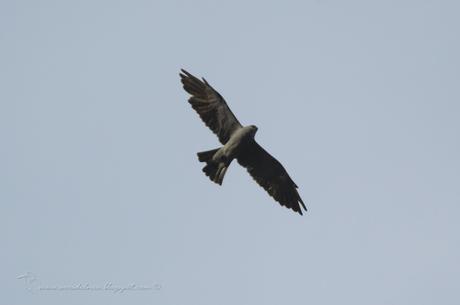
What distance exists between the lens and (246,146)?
24.4m

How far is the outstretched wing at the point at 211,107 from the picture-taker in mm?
24047

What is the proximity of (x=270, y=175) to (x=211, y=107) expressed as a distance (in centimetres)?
275

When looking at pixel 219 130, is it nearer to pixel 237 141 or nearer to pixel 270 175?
pixel 237 141

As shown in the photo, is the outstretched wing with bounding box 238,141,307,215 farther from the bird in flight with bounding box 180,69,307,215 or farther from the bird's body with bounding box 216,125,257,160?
Result: the bird's body with bounding box 216,125,257,160

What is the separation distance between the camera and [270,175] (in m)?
25.6

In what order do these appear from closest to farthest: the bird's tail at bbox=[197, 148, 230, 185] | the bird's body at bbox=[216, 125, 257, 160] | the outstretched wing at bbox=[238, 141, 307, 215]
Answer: the bird's body at bbox=[216, 125, 257, 160]
the bird's tail at bbox=[197, 148, 230, 185]
the outstretched wing at bbox=[238, 141, 307, 215]

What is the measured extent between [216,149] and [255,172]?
1848 millimetres

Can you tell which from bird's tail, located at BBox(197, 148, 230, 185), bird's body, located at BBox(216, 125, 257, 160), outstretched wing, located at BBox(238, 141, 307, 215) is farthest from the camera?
outstretched wing, located at BBox(238, 141, 307, 215)

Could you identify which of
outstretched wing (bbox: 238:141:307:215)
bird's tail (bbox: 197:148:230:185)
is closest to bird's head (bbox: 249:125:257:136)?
outstretched wing (bbox: 238:141:307:215)

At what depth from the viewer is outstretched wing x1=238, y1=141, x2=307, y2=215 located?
24922 millimetres

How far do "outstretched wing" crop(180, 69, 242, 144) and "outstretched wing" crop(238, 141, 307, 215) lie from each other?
777 mm

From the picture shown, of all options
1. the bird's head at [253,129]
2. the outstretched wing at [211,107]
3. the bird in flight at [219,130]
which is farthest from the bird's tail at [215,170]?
the bird's head at [253,129]

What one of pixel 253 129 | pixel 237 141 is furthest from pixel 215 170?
pixel 253 129

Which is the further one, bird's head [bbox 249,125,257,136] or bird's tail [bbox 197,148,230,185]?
bird's tail [bbox 197,148,230,185]
